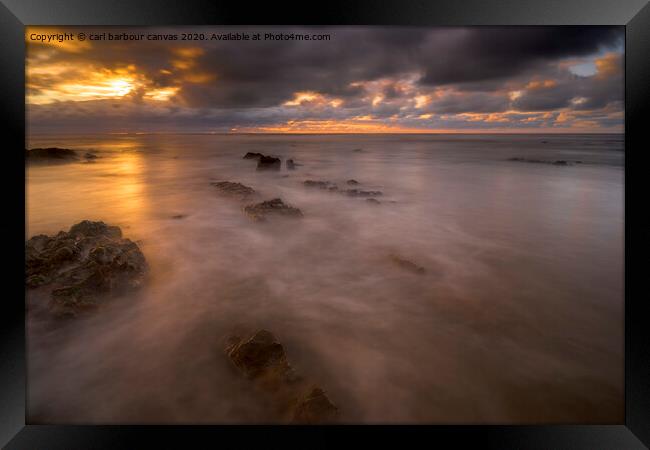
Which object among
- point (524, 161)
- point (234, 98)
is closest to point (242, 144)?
point (234, 98)

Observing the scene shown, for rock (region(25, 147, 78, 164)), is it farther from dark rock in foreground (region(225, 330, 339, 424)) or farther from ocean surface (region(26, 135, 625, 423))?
dark rock in foreground (region(225, 330, 339, 424))

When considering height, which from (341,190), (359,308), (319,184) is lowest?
(359,308)

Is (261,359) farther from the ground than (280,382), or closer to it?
farther from the ground

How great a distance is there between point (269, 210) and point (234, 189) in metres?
1.07

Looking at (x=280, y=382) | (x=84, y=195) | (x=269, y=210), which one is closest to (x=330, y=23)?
(x=280, y=382)

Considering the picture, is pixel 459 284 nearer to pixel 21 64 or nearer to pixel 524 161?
pixel 21 64

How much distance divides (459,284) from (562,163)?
5382mm

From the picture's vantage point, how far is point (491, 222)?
374cm

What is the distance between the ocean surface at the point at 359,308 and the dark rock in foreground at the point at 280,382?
8 cm

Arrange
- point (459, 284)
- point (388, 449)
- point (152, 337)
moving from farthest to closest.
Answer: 1. point (459, 284)
2. point (152, 337)
3. point (388, 449)

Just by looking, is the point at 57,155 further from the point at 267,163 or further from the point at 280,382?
the point at 280,382

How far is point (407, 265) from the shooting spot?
9.87 feet

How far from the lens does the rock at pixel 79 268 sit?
2.30 meters

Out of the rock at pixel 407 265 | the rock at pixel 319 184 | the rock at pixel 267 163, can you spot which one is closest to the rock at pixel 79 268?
the rock at pixel 407 265
